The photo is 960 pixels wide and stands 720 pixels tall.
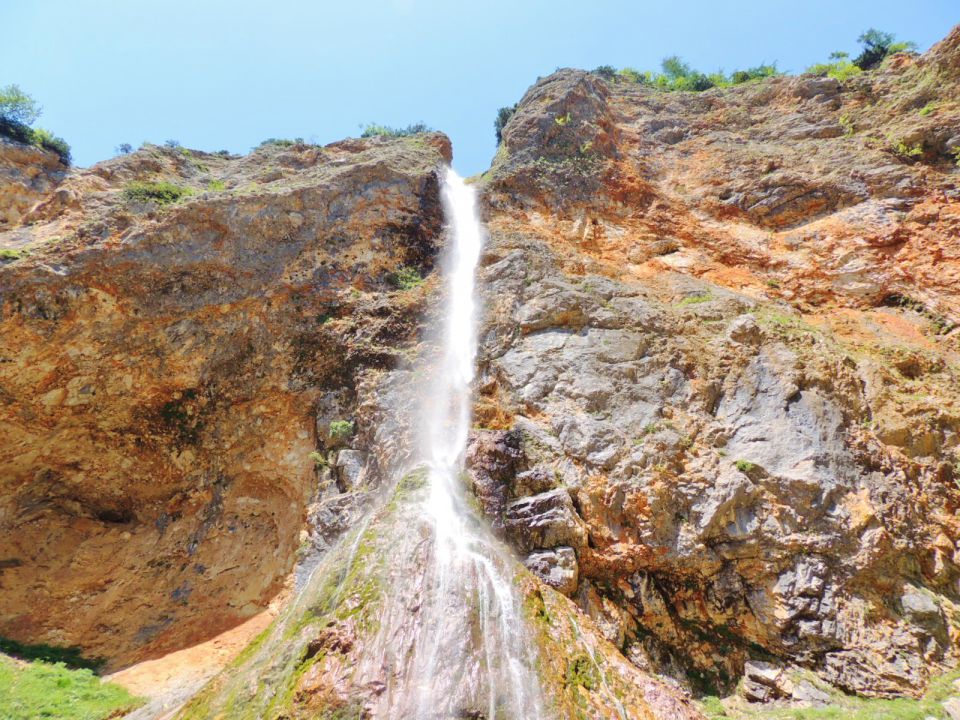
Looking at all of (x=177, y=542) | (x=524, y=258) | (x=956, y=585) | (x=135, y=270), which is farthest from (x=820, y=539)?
(x=135, y=270)

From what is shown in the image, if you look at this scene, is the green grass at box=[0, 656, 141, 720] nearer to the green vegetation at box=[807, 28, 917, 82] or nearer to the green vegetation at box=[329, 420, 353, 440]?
the green vegetation at box=[329, 420, 353, 440]

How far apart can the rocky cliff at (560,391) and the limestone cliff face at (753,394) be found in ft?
0.16

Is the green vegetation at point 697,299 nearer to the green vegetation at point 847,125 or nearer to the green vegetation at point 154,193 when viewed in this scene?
the green vegetation at point 847,125

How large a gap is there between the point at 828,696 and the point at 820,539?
174 centimetres

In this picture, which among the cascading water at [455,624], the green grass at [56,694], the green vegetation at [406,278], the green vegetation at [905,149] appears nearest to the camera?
the cascading water at [455,624]

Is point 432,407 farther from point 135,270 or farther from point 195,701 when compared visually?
point 135,270

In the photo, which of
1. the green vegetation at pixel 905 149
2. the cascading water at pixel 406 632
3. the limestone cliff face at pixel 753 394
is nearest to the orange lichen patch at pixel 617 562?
the limestone cliff face at pixel 753 394

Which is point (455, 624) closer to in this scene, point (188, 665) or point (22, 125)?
point (188, 665)

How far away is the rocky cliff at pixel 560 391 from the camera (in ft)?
20.6

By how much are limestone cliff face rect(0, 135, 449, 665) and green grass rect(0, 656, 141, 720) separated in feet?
3.45

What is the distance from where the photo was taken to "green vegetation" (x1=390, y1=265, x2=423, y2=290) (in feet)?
42.5

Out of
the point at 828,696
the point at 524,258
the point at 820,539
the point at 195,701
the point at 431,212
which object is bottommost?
the point at 828,696

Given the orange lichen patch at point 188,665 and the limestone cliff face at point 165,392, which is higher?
the limestone cliff face at point 165,392

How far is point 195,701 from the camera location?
595cm
